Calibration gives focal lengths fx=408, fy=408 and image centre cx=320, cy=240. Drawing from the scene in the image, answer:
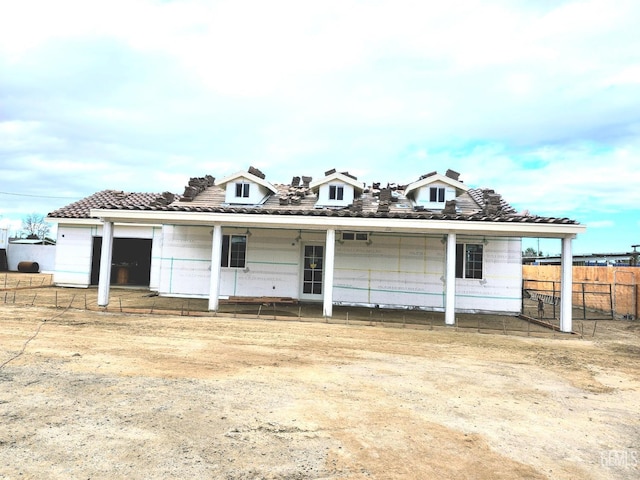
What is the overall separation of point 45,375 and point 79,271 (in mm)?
15978

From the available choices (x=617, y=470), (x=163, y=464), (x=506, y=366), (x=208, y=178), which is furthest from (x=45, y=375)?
(x=208, y=178)

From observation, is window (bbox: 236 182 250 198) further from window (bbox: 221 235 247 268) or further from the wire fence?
the wire fence

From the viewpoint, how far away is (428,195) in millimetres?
15555

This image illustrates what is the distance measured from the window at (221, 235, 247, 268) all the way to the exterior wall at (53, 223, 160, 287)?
17.7 ft

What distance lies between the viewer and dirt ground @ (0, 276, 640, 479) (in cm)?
366

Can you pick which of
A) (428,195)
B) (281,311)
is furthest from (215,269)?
Answer: (428,195)

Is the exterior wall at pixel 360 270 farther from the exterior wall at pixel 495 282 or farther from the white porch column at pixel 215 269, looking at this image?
the white porch column at pixel 215 269

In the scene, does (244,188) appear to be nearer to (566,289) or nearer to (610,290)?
(566,289)

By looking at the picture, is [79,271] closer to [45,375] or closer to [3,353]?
[3,353]

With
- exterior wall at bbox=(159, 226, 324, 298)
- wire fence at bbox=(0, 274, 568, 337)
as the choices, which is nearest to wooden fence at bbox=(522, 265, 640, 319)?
wire fence at bbox=(0, 274, 568, 337)

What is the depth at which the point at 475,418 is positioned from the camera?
4.87 m

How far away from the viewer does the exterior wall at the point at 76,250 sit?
1981cm

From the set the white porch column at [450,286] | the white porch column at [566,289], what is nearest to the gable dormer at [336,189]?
the white porch column at [450,286]

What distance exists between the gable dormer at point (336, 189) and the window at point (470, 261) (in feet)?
15.1
